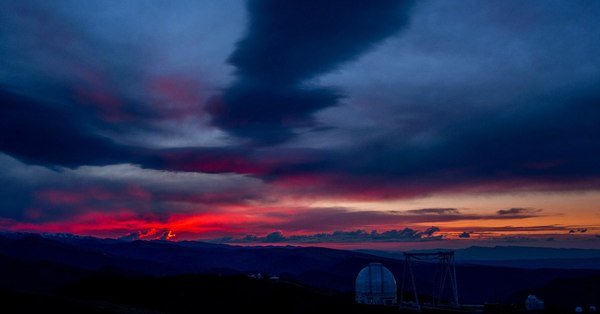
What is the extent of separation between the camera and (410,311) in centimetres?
7044

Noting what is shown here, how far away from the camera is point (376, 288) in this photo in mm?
78250

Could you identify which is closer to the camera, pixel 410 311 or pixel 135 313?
pixel 135 313

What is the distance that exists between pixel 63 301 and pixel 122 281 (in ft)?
188

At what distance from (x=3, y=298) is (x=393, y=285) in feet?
173

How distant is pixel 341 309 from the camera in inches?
2945

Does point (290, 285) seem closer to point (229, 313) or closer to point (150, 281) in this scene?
point (229, 313)

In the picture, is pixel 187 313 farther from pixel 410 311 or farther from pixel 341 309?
pixel 410 311

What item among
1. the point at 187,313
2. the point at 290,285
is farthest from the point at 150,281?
the point at 290,285

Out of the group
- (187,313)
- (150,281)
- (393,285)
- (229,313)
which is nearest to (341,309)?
(393,285)

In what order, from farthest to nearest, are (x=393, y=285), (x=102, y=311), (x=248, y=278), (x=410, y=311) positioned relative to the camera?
(x=248, y=278) → (x=393, y=285) → (x=410, y=311) → (x=102, y=311)

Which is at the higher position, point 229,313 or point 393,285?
point 393,285

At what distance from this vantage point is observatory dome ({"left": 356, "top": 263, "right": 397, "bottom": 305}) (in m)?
77.9

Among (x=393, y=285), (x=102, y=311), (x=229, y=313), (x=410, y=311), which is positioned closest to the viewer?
(x=102, y=311)

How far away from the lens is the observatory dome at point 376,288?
77.9 metres
